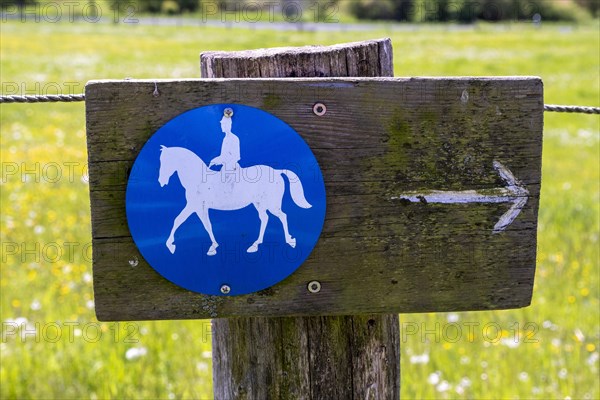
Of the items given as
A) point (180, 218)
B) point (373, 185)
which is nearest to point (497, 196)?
point (373, 185)

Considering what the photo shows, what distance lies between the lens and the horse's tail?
61.5 inches

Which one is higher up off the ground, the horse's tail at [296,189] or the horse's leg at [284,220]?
the horse's tail at [296,189]

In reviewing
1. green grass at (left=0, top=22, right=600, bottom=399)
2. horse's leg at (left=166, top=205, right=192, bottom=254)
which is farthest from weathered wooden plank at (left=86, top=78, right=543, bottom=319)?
green grass at (left=0, top=22, right=600, bottom=399)

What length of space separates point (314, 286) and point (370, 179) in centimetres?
27

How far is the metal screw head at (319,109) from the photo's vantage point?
1.60 metres

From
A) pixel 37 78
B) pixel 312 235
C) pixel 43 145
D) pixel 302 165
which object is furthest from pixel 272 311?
pixel 37 78

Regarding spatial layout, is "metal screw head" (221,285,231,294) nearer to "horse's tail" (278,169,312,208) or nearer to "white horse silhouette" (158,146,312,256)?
"white horse silhouette" (158,146,312,256)

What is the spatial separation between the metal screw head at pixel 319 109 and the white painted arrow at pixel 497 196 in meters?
0.25

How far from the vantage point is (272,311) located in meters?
1.65

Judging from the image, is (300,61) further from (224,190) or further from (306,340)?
(306,340)

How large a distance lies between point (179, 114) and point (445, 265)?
0.68 meters

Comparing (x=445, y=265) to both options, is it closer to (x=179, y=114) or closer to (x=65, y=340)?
(x=179, y=114)

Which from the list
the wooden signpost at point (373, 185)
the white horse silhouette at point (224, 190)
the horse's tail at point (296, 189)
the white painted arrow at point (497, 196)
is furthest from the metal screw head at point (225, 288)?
the white painted arrow at point (497, 196)

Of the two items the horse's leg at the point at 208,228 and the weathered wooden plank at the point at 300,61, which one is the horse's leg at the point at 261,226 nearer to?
the horse's leg at the point at 208,228
